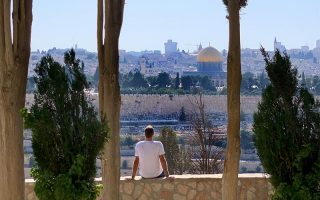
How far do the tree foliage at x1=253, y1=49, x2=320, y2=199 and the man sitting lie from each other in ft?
7.66

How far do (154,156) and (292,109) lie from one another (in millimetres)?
2655

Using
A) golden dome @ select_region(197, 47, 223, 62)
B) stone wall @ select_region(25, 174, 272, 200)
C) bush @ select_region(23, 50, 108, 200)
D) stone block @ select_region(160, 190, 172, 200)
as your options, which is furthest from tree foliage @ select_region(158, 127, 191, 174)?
golden dome @ select_region(197, 47, 223, 62)

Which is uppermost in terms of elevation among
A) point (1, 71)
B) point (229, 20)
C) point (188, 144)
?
point (229, 20)

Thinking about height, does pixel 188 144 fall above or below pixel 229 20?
below

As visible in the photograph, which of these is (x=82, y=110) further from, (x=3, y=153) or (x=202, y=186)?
(x=202, y=186)

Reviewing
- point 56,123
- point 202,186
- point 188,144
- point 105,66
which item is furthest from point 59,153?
point 188,144

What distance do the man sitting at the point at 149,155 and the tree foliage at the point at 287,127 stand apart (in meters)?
2.33

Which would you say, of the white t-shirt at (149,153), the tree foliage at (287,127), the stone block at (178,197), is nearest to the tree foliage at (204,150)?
the stone block at (178,197)

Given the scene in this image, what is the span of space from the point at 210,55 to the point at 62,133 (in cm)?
5637

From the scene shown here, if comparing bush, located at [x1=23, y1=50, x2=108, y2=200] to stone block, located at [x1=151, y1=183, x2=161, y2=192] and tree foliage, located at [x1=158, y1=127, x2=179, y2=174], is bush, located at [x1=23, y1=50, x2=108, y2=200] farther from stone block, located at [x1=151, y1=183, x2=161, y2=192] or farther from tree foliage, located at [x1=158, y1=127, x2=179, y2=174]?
tree foliage, located at [x1=158, y1=127, x2=179, y2=174]

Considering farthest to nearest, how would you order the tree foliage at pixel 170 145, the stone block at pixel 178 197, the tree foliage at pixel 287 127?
the tree foliage at pixel 170 145 → the stone block at pixel 178 197 → the tree foliage at pixel 287 127

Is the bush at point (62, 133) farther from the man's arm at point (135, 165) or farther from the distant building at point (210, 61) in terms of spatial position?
the distant building at point (210, 61)

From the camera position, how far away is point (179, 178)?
34.6 ft

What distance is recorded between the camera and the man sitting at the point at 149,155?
34.2ft
